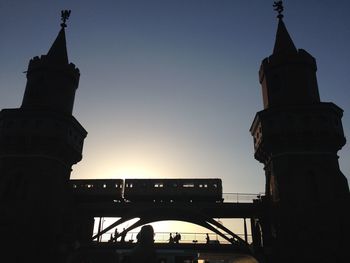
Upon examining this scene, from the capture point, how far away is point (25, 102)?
3006 centimetres

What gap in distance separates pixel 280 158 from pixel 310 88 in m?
7.20

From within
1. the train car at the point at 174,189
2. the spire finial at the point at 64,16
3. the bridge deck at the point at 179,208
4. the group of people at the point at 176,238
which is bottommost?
the group of people at the point at 176,238

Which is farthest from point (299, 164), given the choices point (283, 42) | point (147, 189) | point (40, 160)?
point (40, 160)

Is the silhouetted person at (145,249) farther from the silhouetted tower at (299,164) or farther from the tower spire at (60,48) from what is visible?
the tower spire at (60,48)

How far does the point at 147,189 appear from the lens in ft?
94.4

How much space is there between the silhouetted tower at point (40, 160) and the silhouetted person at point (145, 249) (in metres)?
21.5

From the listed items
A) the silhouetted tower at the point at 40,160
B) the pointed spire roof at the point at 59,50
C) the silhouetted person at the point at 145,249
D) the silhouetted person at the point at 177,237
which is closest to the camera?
the silhouetted person at the point at 145,249

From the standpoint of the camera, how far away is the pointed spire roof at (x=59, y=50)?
32.2 meters

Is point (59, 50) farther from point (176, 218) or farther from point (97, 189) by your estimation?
point (176, 218)

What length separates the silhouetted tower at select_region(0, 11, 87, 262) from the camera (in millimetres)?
24688

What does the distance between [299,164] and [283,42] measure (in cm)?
1326

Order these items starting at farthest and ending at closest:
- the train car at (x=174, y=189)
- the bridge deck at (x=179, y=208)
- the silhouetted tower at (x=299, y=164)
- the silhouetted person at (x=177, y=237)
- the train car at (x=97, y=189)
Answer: the train car at (x=97, y=189), the train car at (x=174, y=189), the silhouetted person at (x=177, y=237), the bridge deck at (x=179, y=208), the silhouetted tower at (x=299, y=164)

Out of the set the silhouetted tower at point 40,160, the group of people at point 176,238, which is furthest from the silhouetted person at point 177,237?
the silhouetted tower at point 40,160

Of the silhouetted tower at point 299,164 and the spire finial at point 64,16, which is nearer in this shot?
the silhouetted tower at point 299,164
